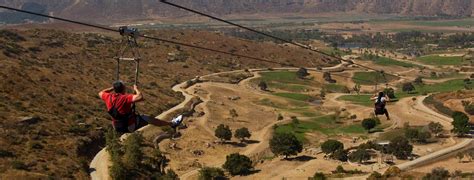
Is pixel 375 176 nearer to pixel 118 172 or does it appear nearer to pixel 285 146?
pixel 285 146

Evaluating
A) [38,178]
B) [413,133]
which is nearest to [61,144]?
[38,178]

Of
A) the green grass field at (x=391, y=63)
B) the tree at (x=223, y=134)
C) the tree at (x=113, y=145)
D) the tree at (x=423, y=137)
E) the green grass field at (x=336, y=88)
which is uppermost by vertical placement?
the tree at (x=113, y=145)

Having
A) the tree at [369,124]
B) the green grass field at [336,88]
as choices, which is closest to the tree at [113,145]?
the tree at [369,124]

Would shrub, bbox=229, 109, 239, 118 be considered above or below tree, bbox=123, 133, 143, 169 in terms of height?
below

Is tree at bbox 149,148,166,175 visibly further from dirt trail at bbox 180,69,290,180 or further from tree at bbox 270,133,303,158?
tree at bbox 270,133,303,158

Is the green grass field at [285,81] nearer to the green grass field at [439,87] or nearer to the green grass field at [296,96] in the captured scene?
the green grass field at [296,96]

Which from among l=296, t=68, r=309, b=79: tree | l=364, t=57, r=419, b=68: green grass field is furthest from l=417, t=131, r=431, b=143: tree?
l=364, t=57, r=419, b=68: green grass field
